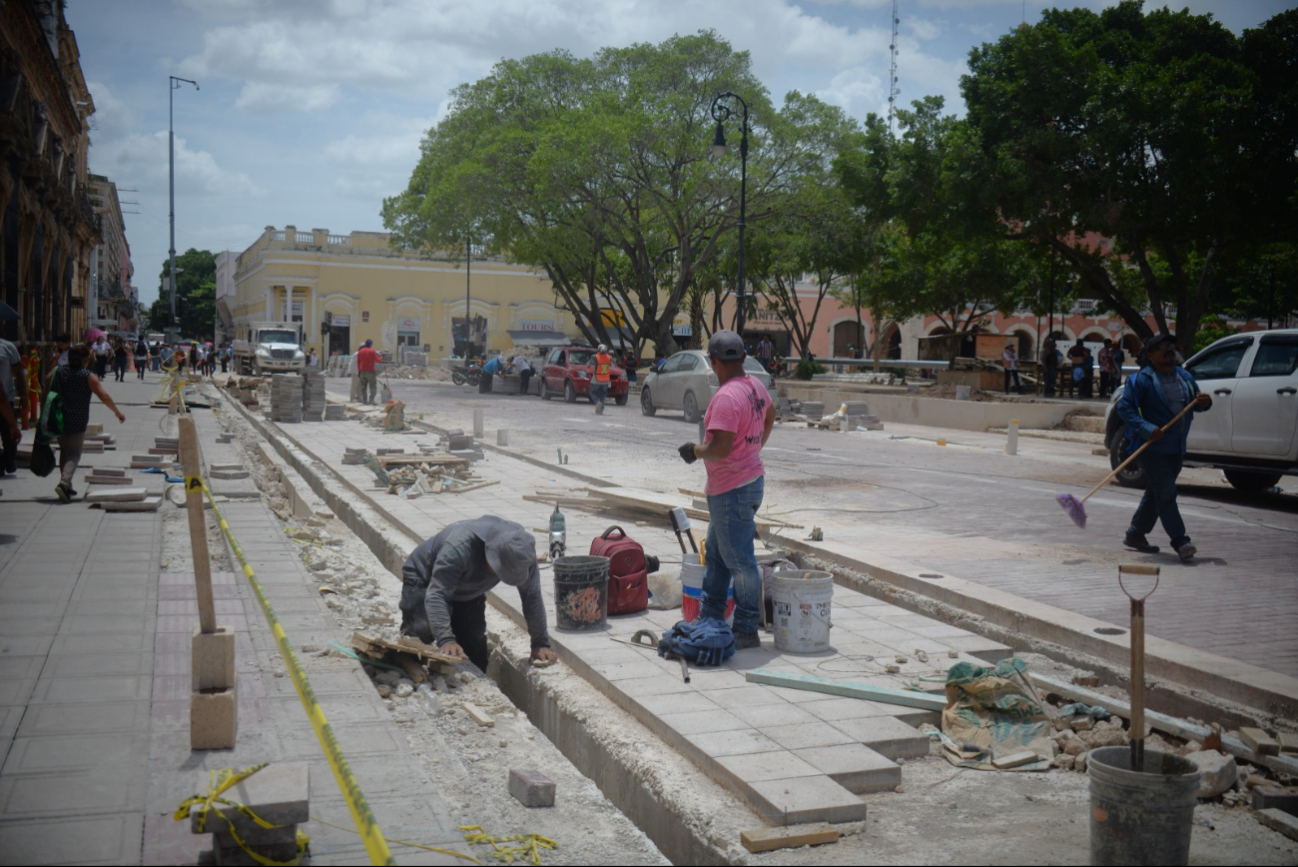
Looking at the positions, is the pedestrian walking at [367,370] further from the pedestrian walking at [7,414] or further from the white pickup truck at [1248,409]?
the white pickup truck at [1248,409]

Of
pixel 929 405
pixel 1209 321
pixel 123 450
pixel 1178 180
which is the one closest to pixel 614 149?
pixel 929 405

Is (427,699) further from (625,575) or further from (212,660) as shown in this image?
(625,575)

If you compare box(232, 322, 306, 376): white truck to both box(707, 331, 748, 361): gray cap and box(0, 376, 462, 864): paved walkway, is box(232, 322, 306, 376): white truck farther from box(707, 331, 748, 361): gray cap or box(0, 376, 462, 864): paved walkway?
box(707, 331, 748, 361): gray cap

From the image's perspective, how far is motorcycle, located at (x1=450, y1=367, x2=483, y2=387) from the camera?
133ft

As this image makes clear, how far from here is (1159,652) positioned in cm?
546

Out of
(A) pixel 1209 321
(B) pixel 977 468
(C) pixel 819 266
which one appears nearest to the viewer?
(B) pixel 977 468

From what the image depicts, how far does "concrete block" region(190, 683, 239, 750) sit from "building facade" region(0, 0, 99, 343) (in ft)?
56.7

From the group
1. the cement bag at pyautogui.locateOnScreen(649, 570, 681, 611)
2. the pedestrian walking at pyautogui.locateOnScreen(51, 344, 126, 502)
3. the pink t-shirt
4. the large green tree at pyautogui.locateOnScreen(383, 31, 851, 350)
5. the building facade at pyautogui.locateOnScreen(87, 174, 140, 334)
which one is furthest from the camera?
the building facade at pyautogui.locateOnScreen(87, 174, 140, 334)

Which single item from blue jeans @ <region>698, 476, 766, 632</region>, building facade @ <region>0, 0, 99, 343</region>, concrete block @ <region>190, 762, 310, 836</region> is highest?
building facade @ <region>0, 0, 99, 343</region>

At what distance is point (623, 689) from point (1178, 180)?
20.7 meters

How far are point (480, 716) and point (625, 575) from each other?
171 centimetres

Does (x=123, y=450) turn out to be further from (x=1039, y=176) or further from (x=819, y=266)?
(x=819, y=266)

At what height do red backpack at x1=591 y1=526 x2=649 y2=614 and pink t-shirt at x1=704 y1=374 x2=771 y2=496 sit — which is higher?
pink t-shirt at x1=704 y1=374 x2=771 y2=496

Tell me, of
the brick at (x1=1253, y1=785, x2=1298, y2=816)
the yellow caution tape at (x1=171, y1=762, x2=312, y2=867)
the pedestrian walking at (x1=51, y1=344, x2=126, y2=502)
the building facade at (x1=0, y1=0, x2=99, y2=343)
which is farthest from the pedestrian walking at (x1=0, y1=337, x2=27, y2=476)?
the brick at (x1=1253, y1=785, x2=1298, y2=816)
